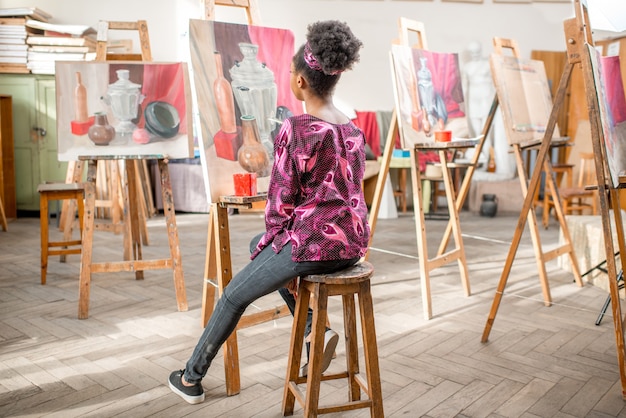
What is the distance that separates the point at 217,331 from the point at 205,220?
14.7ft

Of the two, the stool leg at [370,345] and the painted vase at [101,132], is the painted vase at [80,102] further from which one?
the stool leg at [370,345]

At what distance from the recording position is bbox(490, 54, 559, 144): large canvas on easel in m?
3.50

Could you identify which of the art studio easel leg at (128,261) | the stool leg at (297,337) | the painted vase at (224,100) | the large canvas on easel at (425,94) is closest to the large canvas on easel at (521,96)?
the large canvas on easel at (425,94)

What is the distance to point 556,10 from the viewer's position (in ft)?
24.9

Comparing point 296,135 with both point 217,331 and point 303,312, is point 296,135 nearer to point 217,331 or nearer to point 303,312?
point 303,312

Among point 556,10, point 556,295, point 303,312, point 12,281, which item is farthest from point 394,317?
point 556,10

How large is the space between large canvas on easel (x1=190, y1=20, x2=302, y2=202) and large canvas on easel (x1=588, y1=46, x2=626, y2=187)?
46.2 inches

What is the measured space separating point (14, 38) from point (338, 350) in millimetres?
5213

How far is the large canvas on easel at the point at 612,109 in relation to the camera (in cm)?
221

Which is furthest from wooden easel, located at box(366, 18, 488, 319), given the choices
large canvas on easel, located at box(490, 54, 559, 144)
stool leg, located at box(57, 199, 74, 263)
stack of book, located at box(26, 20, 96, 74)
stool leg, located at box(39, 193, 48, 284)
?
stack of book, located at box(26, 20, 96, 74)

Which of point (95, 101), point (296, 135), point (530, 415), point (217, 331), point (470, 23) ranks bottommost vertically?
point (530, 415)

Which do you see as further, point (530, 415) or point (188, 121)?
point (188, 121)

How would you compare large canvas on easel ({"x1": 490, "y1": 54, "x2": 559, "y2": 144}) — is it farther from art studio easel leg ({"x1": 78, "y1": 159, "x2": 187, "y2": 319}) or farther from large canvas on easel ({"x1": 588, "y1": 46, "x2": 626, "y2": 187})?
art studio easel leg ({"x1": 78, "y1": 159, "x2": 187, "y2": 319})

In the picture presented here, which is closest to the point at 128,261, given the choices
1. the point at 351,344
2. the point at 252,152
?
the point at 252,152
